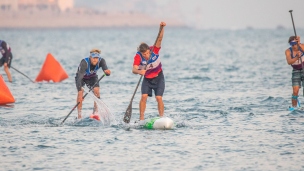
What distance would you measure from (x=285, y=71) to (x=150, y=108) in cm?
1369

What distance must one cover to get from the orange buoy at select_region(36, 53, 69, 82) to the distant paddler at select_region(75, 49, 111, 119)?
10260 mm

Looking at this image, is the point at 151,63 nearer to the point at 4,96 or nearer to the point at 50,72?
the point at 4,96

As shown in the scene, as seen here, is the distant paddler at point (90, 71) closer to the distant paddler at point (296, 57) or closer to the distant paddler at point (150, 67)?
the distant paddler at point (150, 67)

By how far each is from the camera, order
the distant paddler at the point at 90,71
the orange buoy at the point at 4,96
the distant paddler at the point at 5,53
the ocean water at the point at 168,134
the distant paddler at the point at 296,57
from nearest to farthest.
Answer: the ocean water at the point at 168,134
the distant paddler at the point at 90,71
the distant paddler at the point at 296,57
the orange buoy at the point at 4,96
the distant paddler at the point at 5,53

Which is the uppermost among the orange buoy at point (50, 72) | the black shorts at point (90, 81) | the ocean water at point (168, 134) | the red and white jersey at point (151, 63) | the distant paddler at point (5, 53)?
the distant paddler at point (5, 53)

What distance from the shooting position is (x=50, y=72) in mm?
25734

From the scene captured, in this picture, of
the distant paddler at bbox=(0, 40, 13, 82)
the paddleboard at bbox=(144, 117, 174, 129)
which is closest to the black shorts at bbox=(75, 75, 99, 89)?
the paddleboard at bbox=(144, 117, 174, 129)

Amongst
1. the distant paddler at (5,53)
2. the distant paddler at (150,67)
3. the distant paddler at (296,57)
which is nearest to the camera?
the distant paddler at (150,67)

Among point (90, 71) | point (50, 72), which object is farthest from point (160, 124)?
point (50, 72)

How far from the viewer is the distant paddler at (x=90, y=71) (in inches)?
580

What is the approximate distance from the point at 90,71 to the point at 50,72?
1083cm

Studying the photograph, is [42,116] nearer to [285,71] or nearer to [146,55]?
[146,55]

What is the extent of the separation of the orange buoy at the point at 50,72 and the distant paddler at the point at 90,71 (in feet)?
33.7

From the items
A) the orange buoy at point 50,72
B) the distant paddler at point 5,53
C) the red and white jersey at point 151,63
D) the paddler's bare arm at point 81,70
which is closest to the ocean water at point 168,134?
the paddler's bare arm at point 81,70
